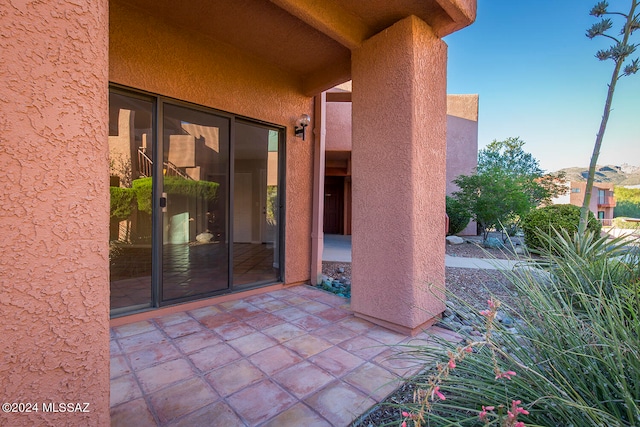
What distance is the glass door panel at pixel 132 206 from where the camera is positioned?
3.70 meters

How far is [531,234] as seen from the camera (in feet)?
27.4

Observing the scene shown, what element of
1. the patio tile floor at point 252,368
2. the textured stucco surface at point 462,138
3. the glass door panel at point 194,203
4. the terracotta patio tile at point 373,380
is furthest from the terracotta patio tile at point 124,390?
the textured stucco surface at point 462,138

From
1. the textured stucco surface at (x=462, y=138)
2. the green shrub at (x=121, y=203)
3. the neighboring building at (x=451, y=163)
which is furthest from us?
the textured stucco surface at (x=462, y=138)

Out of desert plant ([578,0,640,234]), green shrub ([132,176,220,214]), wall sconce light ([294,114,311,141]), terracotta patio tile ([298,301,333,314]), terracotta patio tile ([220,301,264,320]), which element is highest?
desert plant ([578,0,640,234])

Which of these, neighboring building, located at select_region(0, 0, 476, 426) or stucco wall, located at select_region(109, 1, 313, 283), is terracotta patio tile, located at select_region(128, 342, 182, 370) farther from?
stucco wall, located at select_region(109, 1, 313, 283)

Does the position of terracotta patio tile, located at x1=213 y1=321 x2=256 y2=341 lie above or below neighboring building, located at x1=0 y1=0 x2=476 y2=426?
below

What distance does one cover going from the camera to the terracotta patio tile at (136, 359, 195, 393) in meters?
2.32

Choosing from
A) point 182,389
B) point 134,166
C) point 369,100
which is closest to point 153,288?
point 134,166

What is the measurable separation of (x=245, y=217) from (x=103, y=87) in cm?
378

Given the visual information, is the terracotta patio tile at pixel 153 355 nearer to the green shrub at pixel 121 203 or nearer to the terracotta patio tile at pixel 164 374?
the terracotta patio tile at pixel 164 374

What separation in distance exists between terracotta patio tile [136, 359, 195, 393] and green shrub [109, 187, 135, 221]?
2.14 meters

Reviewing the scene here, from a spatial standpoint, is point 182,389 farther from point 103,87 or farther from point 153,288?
point 103,87

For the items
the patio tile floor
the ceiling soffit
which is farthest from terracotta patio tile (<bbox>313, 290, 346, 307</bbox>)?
the ceiling soffit

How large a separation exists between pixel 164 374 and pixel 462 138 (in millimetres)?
16104
